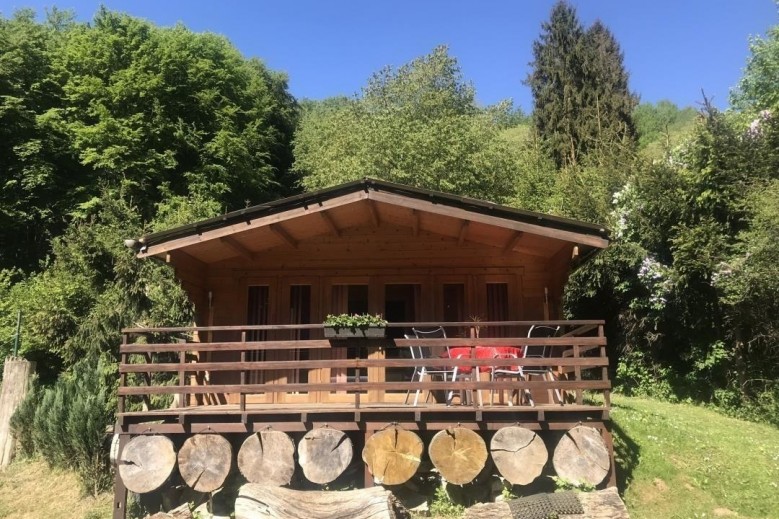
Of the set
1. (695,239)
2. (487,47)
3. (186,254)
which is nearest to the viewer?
(186,254)

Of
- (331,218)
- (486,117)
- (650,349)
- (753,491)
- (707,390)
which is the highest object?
(486,117)

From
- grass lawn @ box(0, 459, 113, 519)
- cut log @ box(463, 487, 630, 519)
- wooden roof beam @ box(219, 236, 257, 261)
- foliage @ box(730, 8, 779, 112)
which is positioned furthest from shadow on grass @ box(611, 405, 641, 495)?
foliage @ box(730, 8, 779, 112)

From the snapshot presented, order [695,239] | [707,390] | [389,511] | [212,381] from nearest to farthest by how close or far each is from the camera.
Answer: [389,511], [212,381], [695,239], [707,390]

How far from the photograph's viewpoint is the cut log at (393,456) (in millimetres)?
6117

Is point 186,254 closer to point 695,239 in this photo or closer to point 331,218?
point 331,218

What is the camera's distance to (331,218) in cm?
823

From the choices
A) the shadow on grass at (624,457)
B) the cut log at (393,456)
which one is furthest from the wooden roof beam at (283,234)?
the shadow on grass at (624,457)

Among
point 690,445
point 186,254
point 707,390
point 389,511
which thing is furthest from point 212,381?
point 707,390

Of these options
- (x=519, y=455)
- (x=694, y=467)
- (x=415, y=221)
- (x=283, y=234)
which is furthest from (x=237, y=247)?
(x=694, y=467)

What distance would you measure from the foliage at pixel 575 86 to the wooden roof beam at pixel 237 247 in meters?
18.1

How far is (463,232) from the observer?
825cm

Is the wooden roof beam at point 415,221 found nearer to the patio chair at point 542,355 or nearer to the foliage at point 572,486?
the patio chair at point 542,355

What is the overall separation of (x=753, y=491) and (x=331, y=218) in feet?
21.5

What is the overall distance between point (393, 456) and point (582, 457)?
2.11m
